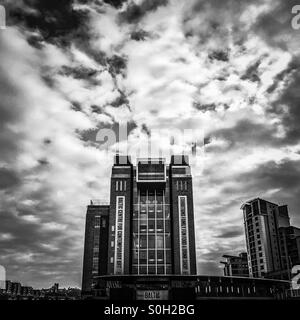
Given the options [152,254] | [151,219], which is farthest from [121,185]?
[152,254]

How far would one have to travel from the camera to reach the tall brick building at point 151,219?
98.4 m

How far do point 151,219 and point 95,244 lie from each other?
35.7 m

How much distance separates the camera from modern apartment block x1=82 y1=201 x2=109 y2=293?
12538 centimetres

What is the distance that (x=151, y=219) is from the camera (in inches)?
4146

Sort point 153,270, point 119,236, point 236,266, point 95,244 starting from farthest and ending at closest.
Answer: point 236,266 → point 95,244 → point 119,236 → point 153,270

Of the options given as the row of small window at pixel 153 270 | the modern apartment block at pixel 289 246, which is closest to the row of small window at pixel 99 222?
the row of small window at pixel 153 270

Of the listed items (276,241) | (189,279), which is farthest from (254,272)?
(189,279)

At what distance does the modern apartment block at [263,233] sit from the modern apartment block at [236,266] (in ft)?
85.5

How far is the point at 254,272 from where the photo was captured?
11475 cm

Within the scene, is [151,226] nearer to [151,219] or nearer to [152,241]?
[151,219]

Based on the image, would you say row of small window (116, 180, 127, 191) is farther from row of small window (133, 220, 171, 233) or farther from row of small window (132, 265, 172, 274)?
row of small window (132, 265, 172, 274)

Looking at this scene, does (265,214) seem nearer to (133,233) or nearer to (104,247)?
(133,233)
